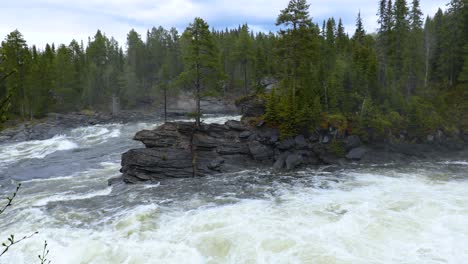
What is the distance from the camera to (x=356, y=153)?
27438 millimetres

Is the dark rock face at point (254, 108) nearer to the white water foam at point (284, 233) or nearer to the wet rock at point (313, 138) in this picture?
the wet rock at point (313, 138)

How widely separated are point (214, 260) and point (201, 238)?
65.3 inches

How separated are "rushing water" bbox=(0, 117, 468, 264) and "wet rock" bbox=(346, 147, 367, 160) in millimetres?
1589

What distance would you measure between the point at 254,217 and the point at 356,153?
600 inches

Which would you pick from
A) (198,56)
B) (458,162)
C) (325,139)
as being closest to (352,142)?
(325,139)

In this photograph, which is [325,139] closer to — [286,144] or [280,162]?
[286,144]

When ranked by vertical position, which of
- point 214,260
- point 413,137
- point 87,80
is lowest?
point 214,260

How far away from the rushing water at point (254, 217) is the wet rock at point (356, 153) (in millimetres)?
1589

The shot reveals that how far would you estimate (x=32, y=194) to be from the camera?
21062 millimetres

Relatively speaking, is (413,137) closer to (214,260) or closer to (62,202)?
(214,260)

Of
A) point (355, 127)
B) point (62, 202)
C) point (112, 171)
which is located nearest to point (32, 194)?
point (62, 202)

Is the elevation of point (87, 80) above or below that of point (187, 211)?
above

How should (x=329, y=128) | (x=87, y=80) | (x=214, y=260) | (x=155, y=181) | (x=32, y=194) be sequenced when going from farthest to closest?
(x=87, y=80) < (x=329, y=128) < (x=155, y=181) < (x=32, y=194) < (x=214, y=260)

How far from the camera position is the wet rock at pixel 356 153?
2712cm
